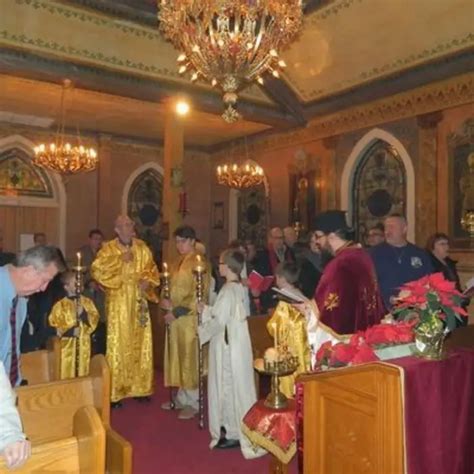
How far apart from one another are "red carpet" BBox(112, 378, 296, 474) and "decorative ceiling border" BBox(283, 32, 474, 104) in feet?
21.1

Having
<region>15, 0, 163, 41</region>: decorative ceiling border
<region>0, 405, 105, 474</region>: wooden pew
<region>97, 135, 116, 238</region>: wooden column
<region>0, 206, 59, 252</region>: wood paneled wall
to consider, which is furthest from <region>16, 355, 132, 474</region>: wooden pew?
<region>97, 135, 116, 238</region>: wooden column

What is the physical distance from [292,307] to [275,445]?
108 centimetres

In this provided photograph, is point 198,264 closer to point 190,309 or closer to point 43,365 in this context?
point 190,309

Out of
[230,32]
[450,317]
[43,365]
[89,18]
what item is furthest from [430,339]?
[89,18]

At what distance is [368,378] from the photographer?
9.49 ft

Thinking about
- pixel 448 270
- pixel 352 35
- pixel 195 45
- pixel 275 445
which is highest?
pixel 352 35

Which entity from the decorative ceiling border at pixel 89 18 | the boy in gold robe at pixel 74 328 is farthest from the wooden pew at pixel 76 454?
the decorative ceiling border at pixel 89 18

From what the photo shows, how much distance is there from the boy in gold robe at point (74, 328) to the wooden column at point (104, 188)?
835cm

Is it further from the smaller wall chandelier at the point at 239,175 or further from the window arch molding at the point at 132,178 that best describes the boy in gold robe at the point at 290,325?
the window arch molding at the point at 132,178

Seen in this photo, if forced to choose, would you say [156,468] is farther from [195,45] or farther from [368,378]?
[195,45]

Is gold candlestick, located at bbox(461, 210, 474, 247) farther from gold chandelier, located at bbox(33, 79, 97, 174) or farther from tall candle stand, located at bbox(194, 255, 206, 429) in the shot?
gold chandelier, located at bbox(33, 79, 97, 174)

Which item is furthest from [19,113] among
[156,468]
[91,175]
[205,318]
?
[156,468]

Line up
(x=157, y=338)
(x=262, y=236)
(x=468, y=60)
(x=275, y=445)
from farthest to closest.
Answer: (x=262, y=236)
(x=468, y=60)
(x=157, y=338)
(x=275, y=445)

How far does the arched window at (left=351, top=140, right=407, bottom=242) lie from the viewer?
967cm
